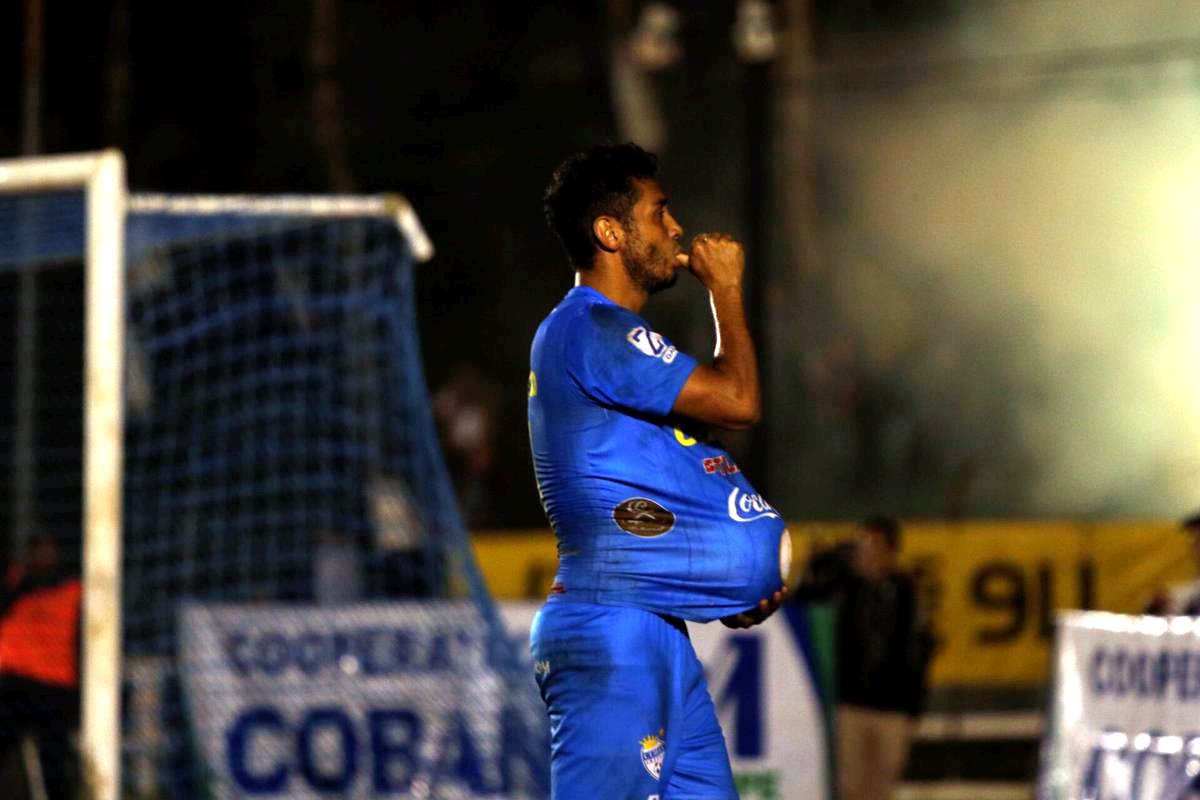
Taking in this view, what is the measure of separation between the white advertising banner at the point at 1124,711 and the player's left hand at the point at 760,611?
395cm

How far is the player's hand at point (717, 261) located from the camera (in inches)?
174

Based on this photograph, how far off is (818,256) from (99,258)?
38.3 ft

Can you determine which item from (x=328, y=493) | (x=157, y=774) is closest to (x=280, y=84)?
(x=328, y=493)

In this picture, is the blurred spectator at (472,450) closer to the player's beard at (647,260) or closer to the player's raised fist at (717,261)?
the player's beard at (647,260)

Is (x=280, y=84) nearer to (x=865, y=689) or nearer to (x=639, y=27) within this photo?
(x=639, y=27)

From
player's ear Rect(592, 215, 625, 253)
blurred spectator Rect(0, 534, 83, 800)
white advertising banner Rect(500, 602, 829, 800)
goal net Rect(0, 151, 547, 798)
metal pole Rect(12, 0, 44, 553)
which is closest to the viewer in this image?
player's ear Rect(592, 215, 625, 253)

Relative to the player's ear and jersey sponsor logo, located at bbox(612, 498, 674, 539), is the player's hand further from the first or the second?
jersey sponsor logo, located at bbox(612, 498, 674, 539)

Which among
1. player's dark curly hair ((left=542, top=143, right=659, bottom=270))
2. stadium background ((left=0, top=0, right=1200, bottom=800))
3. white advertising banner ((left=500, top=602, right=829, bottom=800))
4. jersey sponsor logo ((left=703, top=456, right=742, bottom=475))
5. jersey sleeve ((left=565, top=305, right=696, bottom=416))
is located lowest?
white advertising banner ((left=500, top=602, right=829, bottom=800))

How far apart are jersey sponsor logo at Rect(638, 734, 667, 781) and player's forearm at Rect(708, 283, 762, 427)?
0.74m

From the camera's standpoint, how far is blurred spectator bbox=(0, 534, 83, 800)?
8.87 metres

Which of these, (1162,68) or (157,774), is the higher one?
(1162,68)

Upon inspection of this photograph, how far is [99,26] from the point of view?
20.5 metres

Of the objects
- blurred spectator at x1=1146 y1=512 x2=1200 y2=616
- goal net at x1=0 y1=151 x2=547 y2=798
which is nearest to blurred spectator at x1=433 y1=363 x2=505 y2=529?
goal net at x1=0 y1=151 x2=547 y2=798

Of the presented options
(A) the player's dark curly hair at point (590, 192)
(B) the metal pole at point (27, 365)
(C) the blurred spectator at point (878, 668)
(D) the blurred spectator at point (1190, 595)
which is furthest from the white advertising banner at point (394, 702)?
(B) the metal pole at point (27, 365)
